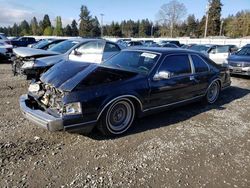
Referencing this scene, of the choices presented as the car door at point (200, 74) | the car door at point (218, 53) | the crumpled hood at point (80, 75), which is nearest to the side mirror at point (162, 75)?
the crumpled hood at point (80, 75)

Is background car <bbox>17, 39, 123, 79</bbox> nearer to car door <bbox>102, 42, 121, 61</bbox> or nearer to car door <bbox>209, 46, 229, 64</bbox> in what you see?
car door <bbox>102, 42, 121, 61</bbox>

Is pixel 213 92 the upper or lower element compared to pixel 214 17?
lower

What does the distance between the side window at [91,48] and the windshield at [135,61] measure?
337 centimetres

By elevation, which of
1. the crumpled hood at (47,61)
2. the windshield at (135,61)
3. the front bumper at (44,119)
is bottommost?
the front bumper at (44,119)

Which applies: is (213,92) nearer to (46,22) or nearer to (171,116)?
(171,116)

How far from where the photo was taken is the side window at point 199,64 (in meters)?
5.98

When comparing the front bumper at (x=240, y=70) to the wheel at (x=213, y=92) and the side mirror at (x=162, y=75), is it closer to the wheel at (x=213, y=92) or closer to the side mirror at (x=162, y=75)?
the wheel at (x=213, y=92)

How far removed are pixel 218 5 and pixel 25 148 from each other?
89254 millimetres

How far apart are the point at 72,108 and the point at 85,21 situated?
10163 centimetres

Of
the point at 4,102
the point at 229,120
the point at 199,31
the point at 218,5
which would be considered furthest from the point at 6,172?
the point at 199,31

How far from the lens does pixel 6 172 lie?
10.9ft

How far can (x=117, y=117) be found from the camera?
4543mm

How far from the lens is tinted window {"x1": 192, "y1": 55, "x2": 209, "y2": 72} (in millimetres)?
5981

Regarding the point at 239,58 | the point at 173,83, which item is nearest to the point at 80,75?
the point at 173,83
